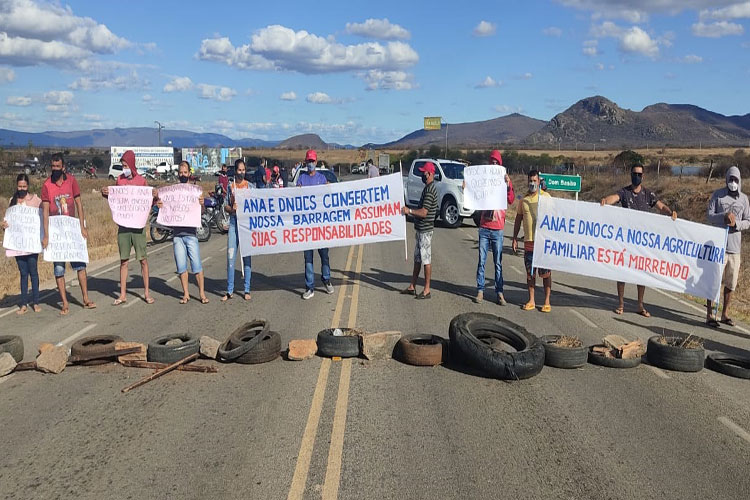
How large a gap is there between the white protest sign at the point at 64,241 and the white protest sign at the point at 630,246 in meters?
7.33

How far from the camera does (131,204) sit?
10867mm

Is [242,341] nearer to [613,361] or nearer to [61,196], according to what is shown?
[613,361]

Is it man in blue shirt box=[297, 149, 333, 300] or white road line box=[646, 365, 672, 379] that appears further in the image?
man in blue shirt box=[297, 149, 333, 300]

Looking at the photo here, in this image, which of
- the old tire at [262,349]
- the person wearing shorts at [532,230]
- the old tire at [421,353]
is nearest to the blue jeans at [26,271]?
the old tire at [262,349]

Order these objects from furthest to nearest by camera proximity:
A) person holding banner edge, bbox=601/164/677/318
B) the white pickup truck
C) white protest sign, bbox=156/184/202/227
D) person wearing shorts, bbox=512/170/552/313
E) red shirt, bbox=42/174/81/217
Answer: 1. the white pickup truck
2. white protest sign, bbox=156/184/202/227
3. person wearing shorts, bbox=512/170/552/313
4. red shirt, bbox=42/174/81/217
5. person holding banner edge, bbox=601/164/677/318

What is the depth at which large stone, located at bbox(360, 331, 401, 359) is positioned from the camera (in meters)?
7.73

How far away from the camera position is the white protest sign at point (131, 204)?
10.8 meters

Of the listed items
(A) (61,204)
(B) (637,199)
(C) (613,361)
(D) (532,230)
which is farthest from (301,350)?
(B) (637,199)

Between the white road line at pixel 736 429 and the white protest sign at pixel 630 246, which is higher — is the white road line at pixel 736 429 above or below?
below

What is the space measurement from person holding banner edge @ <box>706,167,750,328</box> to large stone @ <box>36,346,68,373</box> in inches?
358

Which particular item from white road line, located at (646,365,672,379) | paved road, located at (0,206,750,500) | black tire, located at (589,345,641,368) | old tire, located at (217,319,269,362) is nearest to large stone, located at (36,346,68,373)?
paved road, located at (0,206,750,500)

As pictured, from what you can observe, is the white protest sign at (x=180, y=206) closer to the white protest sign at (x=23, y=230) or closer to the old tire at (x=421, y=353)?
the white protest sign at (x=23, y=230)

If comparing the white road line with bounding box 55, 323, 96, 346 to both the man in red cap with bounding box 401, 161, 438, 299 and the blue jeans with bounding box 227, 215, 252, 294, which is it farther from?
the man in red cap with bounding box 401, 161, 438, 299

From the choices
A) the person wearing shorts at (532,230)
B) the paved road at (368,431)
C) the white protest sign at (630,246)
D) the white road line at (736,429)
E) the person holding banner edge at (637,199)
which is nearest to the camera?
the paved road at (368,431)
